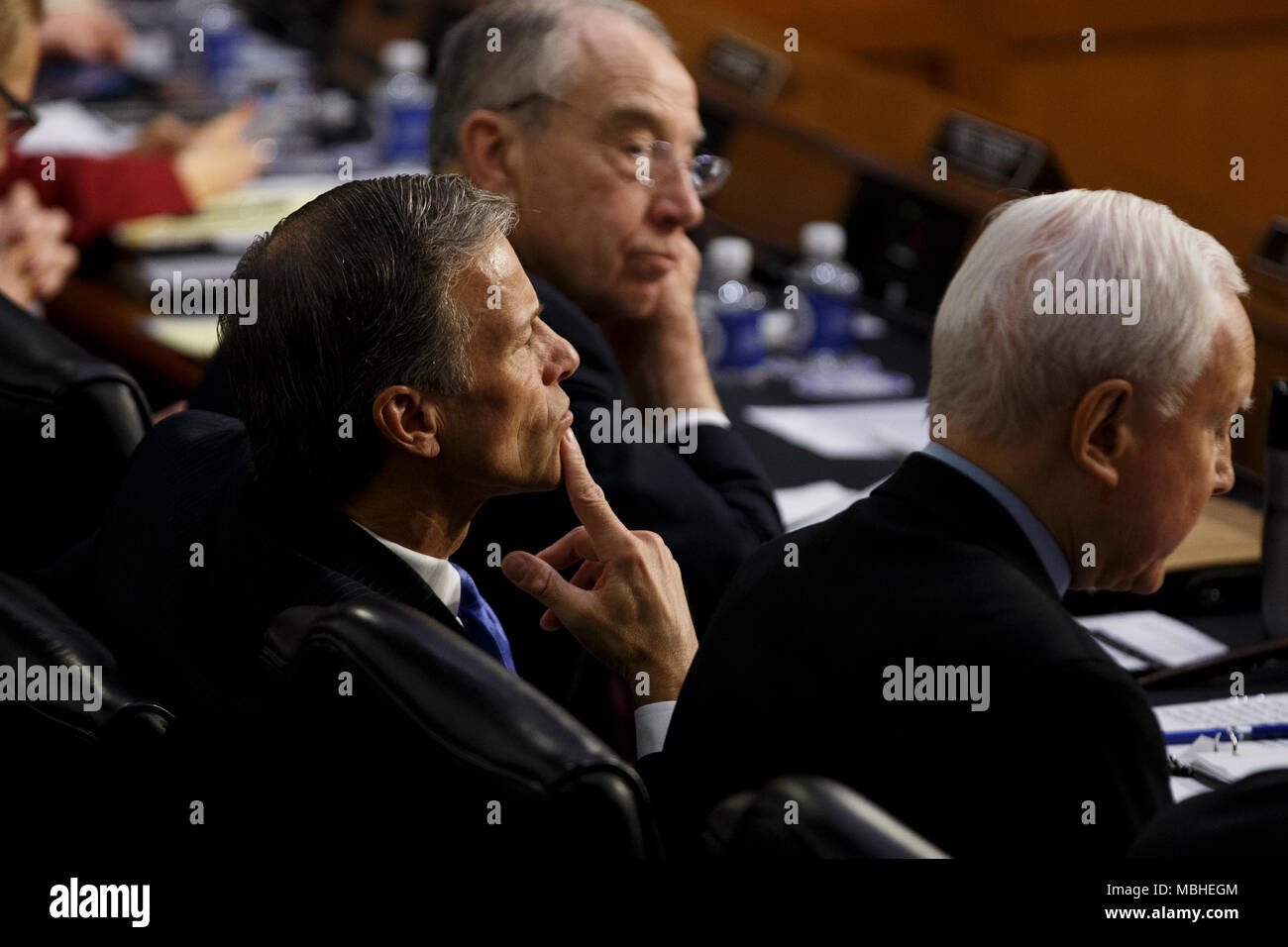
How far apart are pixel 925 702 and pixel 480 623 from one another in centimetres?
49

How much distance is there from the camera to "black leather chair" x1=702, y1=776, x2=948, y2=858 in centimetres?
81

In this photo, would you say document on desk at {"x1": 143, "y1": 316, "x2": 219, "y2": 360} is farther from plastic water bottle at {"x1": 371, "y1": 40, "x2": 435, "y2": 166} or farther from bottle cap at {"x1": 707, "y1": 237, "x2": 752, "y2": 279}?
plastic water bottle at {"x1": 371, "y1": 40, "x2": 435, "y2": 166}

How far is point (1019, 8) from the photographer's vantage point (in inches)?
153

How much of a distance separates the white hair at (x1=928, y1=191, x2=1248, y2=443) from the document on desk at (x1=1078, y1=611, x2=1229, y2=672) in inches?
23.7

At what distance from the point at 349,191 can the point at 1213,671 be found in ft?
3.24

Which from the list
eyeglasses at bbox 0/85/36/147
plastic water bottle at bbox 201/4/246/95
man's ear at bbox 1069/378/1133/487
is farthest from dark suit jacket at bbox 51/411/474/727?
plastic water bottle at bbox 201/4/246/95

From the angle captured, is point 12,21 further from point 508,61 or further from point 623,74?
point 623,74

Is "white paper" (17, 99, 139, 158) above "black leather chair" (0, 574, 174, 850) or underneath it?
above

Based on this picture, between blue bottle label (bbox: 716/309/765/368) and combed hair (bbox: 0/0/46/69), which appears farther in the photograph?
blue bottle label (bbox: 716/309/765/368)

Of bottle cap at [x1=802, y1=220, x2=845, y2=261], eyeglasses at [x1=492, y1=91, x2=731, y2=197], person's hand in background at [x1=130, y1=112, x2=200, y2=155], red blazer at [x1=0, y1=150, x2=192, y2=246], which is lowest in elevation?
eyeglasses at [x1=492, y1=91, x2=731, y2=197]

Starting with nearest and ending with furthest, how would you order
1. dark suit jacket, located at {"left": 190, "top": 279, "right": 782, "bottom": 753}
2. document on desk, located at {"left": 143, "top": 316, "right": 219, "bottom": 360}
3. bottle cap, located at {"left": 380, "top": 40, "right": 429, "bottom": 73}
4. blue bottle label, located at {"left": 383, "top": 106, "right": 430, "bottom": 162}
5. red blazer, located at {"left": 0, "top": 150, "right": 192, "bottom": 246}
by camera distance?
dark suit jacket, located at {"left": 190, "top": 279, "right": 782, "bottom": 753}, document on desk, located at {"left": 143, "top": 316, "right": 219, "bottom": 360}, red blazer, located at {"left": 0, "top": 150, "right": 192, "bottom": 246}, blue bottle label, located at {"left": 383, "top": 106, "right": 430, "bottom": 162}, bottle cap, located at {"left": 380, "top": 40, "right": 429, "bottom": 73}

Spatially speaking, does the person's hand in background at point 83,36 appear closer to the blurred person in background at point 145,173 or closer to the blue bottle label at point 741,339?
the blurred person in background at point 145,173

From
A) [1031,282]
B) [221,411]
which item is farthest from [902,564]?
[221,411]
